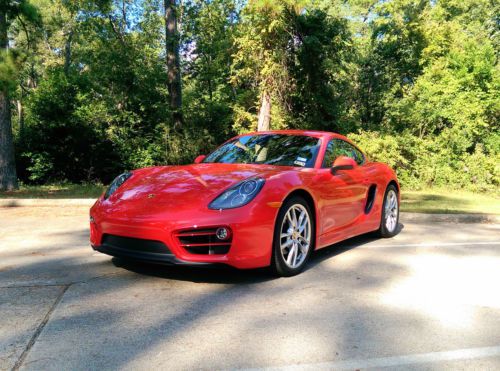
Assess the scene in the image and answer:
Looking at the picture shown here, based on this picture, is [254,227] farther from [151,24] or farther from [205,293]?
A: [151,24]

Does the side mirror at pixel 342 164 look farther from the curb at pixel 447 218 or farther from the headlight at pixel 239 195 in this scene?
the curb at pixel 447 218

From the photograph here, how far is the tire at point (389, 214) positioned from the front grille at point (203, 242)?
3322mm

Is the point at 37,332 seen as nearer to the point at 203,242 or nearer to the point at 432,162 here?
the point at 203,242

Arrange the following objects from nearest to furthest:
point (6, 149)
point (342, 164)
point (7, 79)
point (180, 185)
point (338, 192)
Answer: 1. point (180, 185)
2. point (342, 164)
3. point (338, 192)
4. point (7, 79)
5. point (6, 149)

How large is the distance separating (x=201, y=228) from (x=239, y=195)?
469 mm

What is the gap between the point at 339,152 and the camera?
5.69m

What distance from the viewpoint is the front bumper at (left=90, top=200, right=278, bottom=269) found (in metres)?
3.77

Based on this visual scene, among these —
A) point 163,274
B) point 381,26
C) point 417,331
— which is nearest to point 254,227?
point 163,274

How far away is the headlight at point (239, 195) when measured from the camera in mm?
3896

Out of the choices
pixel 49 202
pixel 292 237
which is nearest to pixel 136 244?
pixel 292 237

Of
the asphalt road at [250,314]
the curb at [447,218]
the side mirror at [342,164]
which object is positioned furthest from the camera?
the curb at [447,218]

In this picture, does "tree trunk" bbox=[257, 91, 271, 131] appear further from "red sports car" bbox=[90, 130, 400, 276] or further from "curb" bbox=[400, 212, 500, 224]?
"red sports car" bbox=[90, 130, 400, 276]

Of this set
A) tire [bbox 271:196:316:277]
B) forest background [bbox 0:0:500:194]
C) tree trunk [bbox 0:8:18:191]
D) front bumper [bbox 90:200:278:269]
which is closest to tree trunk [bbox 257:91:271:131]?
forest background [bbox 0:0:500:194]

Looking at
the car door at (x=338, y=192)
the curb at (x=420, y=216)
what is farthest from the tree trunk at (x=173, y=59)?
the car door at (x=338, y=192)
